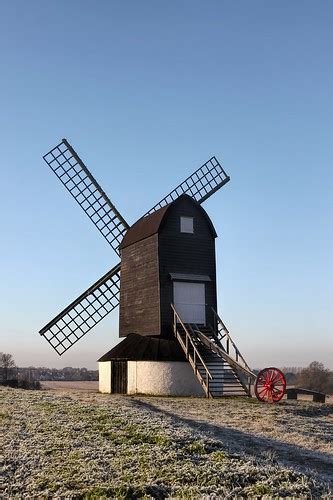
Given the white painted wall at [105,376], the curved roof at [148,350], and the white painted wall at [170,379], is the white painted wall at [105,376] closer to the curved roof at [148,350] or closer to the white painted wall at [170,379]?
the curved roof at [148,350]

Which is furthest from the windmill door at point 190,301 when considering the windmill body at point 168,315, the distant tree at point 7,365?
the distant tree at point 7,365

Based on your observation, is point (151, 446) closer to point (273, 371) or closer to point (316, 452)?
point (316, 452)

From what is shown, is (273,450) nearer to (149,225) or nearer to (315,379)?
(149,225)

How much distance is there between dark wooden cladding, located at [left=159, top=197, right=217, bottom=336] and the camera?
2966 cm

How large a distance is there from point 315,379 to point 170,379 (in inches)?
2441

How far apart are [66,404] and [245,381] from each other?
1115 cm

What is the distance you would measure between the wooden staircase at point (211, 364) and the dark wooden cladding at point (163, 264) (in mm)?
Answer: 1310

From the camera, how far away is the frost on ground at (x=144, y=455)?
940cm

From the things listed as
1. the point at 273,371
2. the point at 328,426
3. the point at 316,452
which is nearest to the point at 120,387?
the point at 273,371

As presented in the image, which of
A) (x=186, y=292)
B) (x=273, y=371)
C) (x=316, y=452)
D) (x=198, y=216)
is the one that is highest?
(x=198, y=216)

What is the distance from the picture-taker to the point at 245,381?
90.6 feet

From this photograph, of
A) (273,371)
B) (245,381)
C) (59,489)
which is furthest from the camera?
(245,381)

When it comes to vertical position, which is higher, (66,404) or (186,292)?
(186,292)

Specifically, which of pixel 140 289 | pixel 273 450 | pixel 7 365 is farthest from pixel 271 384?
pixel 7 365
